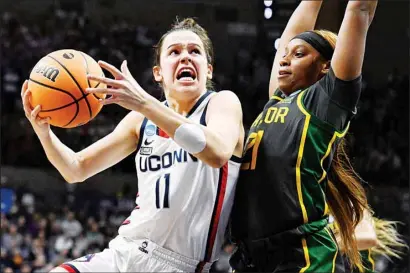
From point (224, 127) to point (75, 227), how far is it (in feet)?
26.1

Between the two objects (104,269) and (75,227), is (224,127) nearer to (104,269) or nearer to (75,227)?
(104,269)

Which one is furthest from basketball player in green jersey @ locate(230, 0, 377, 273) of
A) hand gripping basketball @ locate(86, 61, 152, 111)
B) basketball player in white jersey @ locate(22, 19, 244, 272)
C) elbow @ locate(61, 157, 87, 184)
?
elbow @ locate(61, 157, 87, 184)

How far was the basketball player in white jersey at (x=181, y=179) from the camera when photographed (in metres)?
2.79

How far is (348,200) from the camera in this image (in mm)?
3268

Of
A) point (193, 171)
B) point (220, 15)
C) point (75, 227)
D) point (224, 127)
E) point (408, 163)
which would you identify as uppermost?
point (220, 15)

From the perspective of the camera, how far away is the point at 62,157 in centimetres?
323

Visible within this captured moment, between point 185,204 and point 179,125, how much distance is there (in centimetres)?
43

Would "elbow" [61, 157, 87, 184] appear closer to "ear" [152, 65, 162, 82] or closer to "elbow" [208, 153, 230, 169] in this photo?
"ear" [152, 65, 162, 82]

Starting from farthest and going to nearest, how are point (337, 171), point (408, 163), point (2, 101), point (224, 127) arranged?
point (2, 101)
point (408, 163)
point (337, 171)
point (224, 127)

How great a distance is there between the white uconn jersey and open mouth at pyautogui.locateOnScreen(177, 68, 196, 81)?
0.22 m

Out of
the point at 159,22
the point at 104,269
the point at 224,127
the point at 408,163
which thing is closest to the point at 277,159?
the point at 224,127

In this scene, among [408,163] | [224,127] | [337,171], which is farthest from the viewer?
[408,163]

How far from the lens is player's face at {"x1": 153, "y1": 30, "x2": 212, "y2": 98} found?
3.13 metres

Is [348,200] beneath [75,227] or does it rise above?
above
